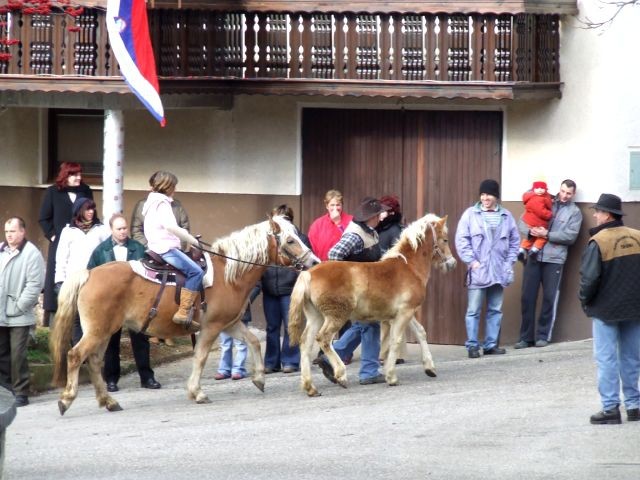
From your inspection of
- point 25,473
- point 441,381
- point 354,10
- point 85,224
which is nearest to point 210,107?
point 354,10

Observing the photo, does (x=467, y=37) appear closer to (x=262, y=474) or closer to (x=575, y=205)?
(x=575, y=205)

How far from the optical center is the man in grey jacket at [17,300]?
1384cm

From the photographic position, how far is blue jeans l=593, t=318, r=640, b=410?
11.3m

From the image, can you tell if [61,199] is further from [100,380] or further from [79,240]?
[100,380]

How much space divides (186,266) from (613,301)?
4163mm

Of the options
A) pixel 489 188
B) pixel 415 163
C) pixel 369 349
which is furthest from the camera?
pixel 415 163

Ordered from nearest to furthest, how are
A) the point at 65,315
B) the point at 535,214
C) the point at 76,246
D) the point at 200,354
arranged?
the point at 65,315 → the point at 200,354 → the point at 76,246 → the point at 535,214

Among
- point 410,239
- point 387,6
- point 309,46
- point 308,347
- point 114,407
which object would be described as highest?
point 387,6

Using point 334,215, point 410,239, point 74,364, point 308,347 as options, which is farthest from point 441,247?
point 74,364

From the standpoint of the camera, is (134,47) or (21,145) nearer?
(134,47)

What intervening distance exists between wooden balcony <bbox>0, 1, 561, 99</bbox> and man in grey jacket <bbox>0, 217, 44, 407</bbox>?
2.76 meters

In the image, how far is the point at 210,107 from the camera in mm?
17859

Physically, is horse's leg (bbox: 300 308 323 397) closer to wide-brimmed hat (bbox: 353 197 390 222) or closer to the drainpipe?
wide-brimmed hat (bbox: 353 197 390 222)

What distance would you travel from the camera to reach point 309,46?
16656mm
